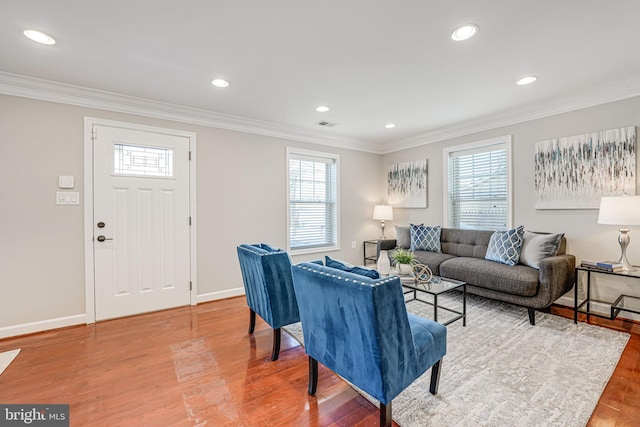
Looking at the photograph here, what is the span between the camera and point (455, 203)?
4.55 m

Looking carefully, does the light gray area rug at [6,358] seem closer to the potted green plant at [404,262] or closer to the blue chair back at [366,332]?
the blue chair back at [366,332]

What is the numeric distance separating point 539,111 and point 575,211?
1276mm

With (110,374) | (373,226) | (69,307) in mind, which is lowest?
(110,374)

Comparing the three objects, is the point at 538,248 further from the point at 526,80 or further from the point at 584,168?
the point at 526,80

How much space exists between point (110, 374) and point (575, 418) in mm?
3035

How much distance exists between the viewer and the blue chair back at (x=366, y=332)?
1342 mm

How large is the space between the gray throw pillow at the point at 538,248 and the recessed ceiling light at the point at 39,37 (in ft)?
15.6


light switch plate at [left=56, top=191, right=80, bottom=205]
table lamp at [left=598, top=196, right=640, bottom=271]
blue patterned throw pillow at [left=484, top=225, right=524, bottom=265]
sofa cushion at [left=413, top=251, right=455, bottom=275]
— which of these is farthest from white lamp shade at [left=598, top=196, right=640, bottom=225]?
light switch plate at [left=56, top=191, right=80, bottom=205]

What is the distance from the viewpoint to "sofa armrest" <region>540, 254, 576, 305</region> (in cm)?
276

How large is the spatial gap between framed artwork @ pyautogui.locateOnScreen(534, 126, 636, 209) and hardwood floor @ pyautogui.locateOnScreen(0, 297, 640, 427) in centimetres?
134

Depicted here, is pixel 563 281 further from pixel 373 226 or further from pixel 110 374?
pixel 110 374

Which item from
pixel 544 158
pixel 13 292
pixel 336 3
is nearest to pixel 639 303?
pixel 544 158

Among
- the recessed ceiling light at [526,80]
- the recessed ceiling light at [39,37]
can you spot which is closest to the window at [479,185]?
the recessed ceiling light at [526,80]

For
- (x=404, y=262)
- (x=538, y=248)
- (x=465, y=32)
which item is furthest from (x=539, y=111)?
(x=404, y=262)
